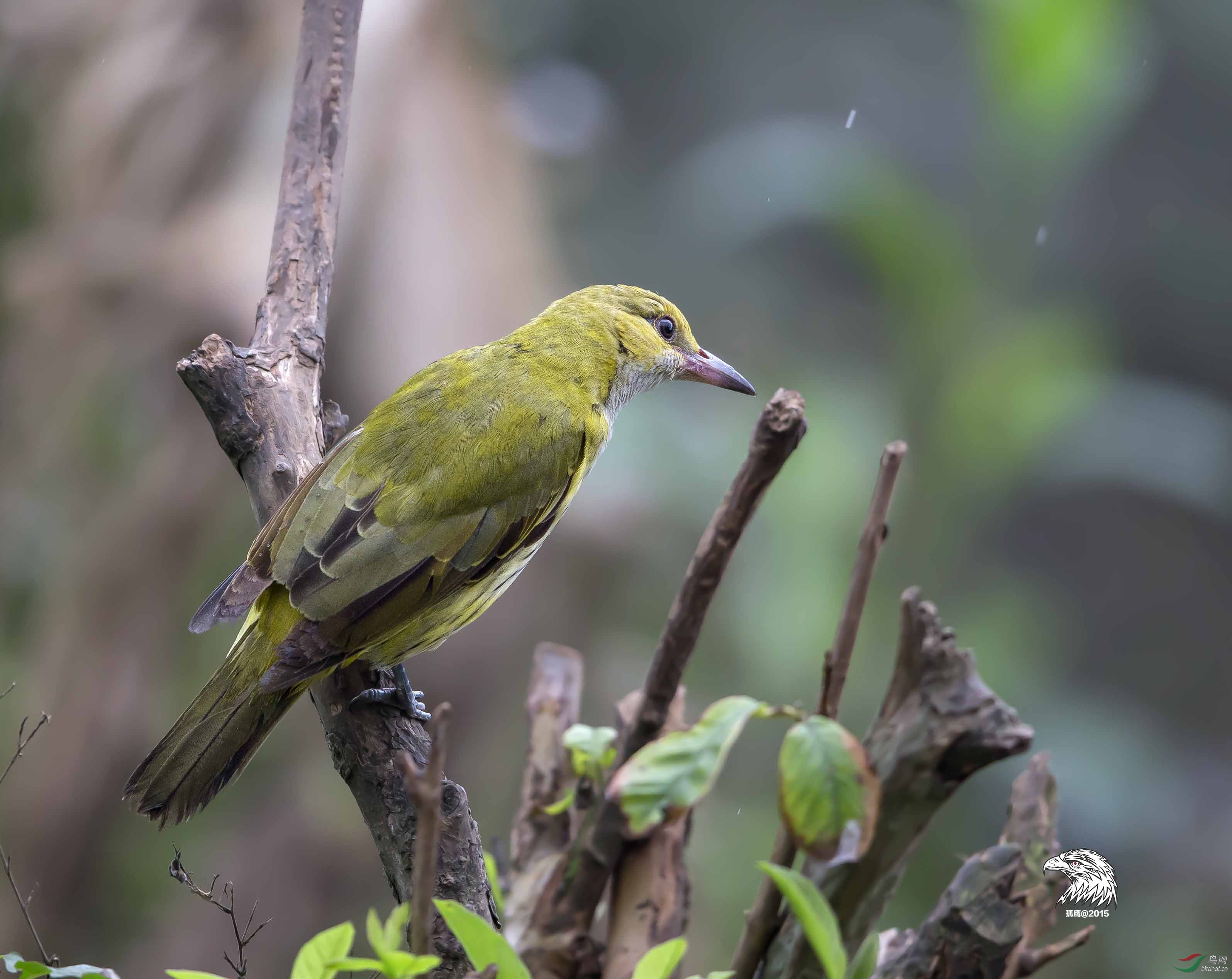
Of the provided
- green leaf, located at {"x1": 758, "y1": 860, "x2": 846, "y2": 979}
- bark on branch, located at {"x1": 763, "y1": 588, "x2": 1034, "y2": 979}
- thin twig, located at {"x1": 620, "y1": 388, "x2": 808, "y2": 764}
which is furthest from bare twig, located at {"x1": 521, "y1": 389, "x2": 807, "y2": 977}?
green leaf, located at {"x1": 758, "y1": 860, "x2": 846, "y2": 979}

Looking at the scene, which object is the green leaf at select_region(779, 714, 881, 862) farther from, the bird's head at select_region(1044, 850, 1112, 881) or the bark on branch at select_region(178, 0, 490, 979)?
the bark on branch at select_region(178, 0, 490, 979)

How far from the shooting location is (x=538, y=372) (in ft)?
8.78

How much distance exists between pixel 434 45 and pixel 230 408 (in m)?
2.50

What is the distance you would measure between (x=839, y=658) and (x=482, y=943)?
49 cm

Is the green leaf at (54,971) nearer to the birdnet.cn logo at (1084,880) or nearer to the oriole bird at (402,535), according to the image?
the oriole bird at (402,535)

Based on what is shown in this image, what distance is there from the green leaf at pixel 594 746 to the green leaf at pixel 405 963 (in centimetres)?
62

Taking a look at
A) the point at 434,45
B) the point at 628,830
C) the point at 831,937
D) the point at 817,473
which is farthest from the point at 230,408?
A: the point at 434,45

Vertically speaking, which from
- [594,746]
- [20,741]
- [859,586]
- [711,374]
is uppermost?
[711,374]

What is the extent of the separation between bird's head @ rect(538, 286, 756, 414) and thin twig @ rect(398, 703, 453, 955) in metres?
1.96

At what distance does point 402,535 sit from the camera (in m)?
2.25

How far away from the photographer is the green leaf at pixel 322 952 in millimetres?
1124

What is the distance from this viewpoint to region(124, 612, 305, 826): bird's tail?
1.87 m

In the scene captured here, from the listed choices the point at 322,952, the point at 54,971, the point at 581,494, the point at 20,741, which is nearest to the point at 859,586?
the point at 322,952

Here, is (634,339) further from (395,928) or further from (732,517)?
(395,928)
